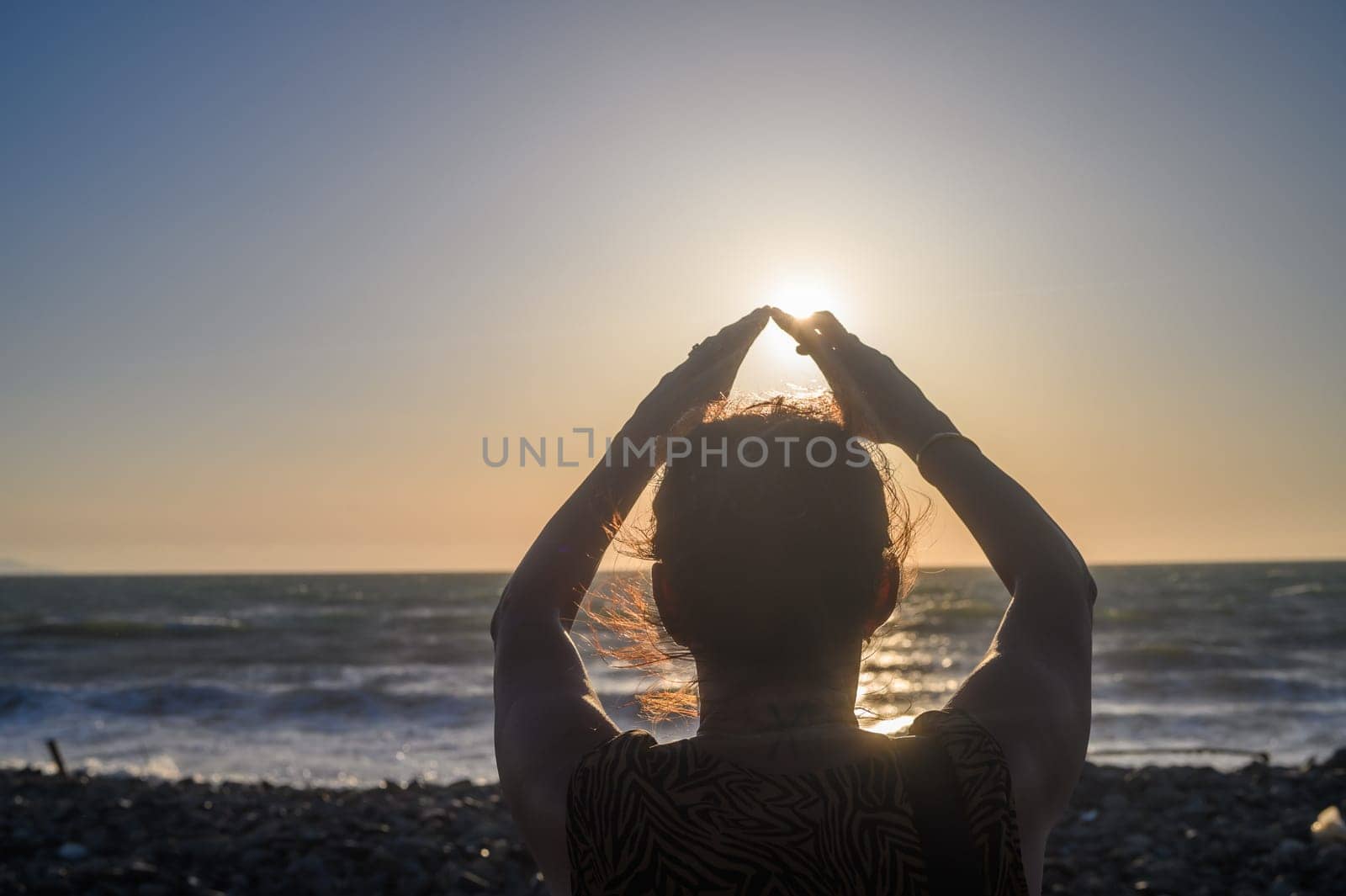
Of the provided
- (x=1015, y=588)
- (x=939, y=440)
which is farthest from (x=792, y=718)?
(x=939, y=440)

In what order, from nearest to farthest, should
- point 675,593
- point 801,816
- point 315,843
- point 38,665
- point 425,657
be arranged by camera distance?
1. point 801,816
2. point 675,593
3. point 315,843
4. point 38,665
5. point 425,657

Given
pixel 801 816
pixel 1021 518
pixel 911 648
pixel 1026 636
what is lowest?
pixel 911 648

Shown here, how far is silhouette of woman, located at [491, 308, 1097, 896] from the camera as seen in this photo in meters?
1.20

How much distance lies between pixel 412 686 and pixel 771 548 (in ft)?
72.7

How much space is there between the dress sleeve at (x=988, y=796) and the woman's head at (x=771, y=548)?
0.18m

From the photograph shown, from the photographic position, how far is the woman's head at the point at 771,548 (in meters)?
1.31

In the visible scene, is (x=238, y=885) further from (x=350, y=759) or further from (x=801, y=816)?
(x=350, y=759)

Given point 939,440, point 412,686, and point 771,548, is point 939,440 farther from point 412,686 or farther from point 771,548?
point 412,686

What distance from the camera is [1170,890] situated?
21.6 feet

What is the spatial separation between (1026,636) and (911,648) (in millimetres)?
33397

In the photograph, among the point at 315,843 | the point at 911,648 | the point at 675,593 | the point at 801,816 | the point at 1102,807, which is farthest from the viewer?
the point at 911,648

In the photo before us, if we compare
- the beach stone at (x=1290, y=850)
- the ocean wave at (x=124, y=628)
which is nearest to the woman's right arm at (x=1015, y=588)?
the beach stone at (x=1290, y=850)

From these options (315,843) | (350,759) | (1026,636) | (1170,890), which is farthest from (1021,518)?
(350,759)

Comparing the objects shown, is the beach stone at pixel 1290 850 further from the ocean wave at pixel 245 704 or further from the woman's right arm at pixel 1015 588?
the ocean wave at pixel 245 704
